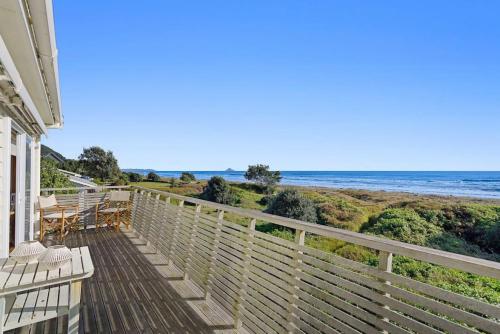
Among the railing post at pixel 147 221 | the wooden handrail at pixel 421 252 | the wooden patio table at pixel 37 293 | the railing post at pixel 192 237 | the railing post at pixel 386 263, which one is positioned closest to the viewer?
the wooden handrail at pixel 421 252

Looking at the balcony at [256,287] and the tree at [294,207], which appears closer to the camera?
the balcony at [256,287]

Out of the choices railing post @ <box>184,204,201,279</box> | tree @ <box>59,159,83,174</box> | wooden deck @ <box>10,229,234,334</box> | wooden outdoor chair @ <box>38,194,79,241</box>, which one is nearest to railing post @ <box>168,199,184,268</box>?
wooden deck @ <box>10,229,234,334</box>

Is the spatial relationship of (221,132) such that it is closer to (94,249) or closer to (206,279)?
(94,249)

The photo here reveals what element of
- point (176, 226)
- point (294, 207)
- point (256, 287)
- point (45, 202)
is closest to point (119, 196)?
point (45, 202)

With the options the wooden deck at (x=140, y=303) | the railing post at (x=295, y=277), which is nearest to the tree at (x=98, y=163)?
the wooden deck at (x=140, y=303)

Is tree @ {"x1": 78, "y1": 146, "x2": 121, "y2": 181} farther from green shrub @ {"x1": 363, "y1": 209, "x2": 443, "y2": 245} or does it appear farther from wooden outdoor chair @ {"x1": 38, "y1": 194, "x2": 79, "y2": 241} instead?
green shrub @ {"x1": 363, "y1": 209, "x2": 443, "y2": 245}

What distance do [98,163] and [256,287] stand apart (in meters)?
33.2

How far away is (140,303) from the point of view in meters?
3.23

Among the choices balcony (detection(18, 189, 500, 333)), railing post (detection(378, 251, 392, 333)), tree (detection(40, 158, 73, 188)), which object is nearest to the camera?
balcony (detection(18, 189, 500, 333))

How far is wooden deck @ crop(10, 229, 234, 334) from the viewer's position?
274 cm

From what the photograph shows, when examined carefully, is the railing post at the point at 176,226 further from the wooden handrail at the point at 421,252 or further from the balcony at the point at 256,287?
the wooden handrail at the point at 421,252

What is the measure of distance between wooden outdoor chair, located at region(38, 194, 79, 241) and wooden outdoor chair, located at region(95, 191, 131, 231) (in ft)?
1.75

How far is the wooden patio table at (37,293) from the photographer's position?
190 centimetres

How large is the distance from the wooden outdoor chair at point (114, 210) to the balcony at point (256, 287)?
192 cm
